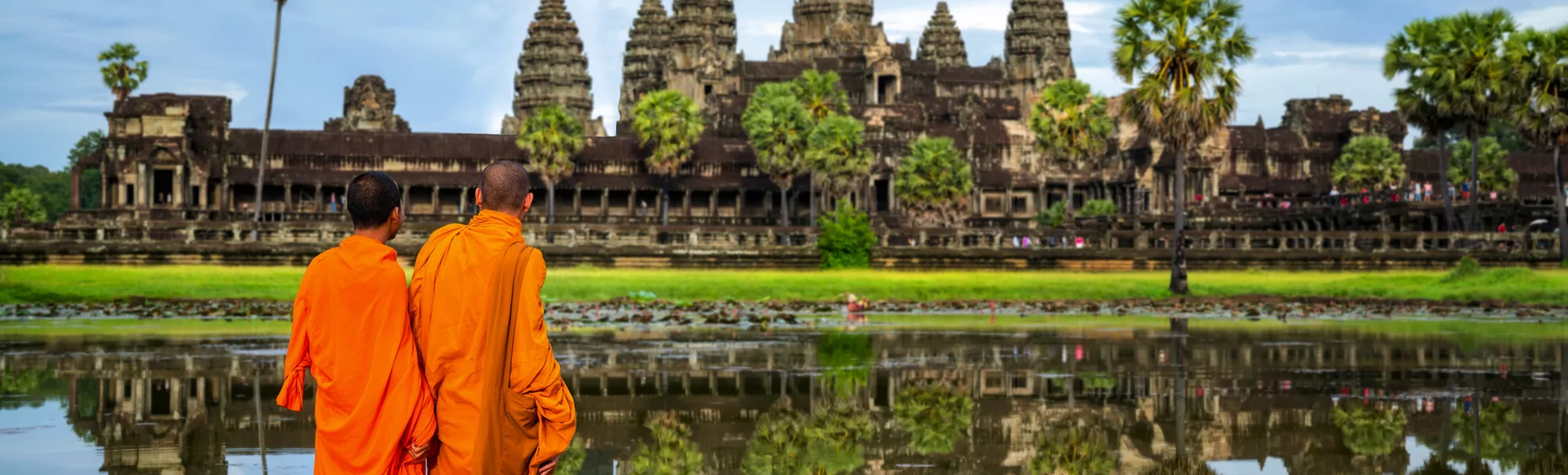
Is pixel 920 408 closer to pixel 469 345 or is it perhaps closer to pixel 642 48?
pixel 469 345

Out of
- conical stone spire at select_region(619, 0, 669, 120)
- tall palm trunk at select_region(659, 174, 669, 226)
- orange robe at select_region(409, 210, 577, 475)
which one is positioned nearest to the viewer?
orange robe at select_region(409, 210, 577, 475)

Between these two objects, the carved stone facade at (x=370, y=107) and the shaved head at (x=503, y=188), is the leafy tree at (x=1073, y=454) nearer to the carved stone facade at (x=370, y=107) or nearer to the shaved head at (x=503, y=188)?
the shaved head at (x=503, y=188)

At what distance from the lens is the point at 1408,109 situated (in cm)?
5634

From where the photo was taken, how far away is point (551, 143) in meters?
77.8

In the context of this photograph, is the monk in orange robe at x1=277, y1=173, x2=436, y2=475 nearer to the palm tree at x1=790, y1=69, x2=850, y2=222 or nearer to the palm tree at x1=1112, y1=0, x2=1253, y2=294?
the palm tree at x1=1112, y1=0, x2=1253, y2=294

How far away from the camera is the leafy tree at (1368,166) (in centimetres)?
8725

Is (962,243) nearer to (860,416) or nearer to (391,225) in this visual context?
(860,416)

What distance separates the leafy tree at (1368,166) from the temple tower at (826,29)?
108 ft

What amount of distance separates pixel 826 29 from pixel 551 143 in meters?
41.0

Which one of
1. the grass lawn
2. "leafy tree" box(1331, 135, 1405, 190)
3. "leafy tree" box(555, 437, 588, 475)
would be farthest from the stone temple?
→ "leafy tree" box(555, 437, 588, 475)

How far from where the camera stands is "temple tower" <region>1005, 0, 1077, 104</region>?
118 metres

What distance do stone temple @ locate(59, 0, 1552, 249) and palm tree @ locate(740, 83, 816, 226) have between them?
9.60 ft

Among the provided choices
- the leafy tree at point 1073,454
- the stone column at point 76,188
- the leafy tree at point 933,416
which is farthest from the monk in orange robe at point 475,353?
the stone column at point 76,188

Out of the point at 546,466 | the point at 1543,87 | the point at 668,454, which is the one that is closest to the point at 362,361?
the point at 546,466
